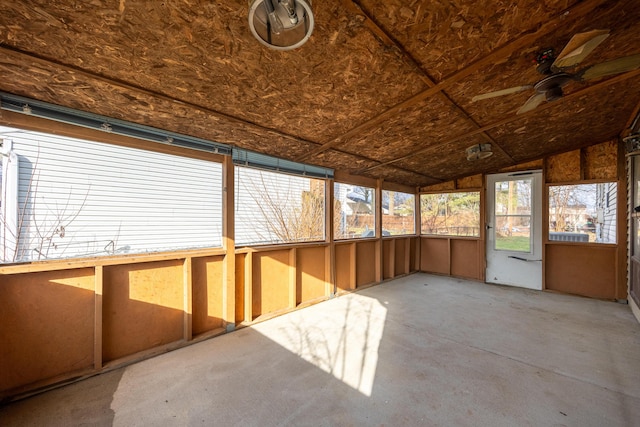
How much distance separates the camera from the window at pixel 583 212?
13.6ft

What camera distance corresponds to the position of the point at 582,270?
4.30 m

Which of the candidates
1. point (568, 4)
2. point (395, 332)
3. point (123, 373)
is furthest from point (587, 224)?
point (123, 373)

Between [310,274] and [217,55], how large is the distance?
3139 mm

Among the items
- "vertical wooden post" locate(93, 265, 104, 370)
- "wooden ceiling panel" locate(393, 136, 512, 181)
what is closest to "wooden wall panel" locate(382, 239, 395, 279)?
"wooden ceiling panel" locate(393, 136, 512, 181)

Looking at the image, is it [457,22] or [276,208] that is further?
[276,208]

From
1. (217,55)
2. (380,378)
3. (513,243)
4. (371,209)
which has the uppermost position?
(217,55)

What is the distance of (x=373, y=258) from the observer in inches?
201

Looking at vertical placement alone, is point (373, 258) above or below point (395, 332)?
above

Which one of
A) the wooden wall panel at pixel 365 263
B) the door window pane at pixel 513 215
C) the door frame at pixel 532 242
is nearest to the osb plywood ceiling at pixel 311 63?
the door frame at pixel 532 242

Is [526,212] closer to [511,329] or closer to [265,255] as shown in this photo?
[511,329]

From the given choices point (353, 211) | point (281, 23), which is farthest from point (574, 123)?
point (281, 23)

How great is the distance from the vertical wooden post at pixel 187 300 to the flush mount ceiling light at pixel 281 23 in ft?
7.70

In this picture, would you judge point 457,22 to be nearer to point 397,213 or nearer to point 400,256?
point 397,213

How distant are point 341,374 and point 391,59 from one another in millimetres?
2571
